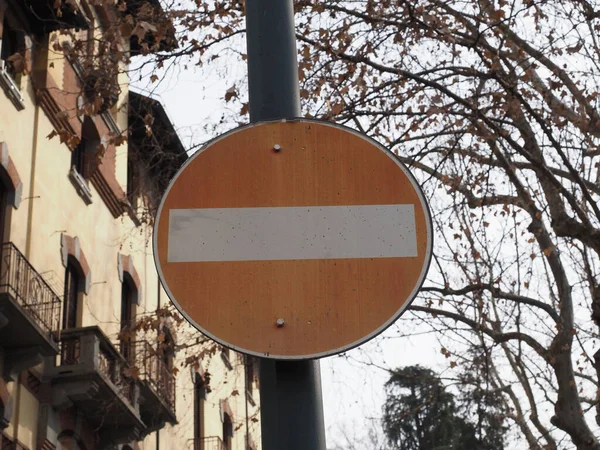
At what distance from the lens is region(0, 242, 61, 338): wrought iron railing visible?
51.5ft

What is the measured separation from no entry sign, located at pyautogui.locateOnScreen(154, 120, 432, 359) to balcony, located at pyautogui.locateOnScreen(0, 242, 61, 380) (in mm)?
12625

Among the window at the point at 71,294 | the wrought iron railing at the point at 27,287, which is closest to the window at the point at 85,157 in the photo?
the window at the point at 71,294

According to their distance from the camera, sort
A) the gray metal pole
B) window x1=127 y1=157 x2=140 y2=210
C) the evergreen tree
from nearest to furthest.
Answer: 1. the gray metal pole
2. window x1=127 y1=157 x2=140 y2=210
3. the evergreen tree

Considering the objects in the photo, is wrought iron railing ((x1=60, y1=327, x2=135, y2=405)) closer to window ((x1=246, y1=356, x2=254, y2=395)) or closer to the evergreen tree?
window ((x1=246, y1=356, x2=254, y2=395))

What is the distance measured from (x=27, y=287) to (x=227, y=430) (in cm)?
1532

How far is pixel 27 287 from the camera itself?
16281mm

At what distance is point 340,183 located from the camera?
3.17 meters

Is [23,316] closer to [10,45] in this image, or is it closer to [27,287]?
[27,287]

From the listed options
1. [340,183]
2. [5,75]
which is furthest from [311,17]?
[340,183]

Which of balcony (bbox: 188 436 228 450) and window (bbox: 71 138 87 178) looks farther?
balcony (bbox: 188 436 228 450)

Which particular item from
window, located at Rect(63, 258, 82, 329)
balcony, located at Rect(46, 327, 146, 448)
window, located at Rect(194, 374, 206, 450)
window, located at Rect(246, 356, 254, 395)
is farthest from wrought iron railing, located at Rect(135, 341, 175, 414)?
window, located at Rect(194, 374, 206, 450)

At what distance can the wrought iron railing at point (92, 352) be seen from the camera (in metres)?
17.8

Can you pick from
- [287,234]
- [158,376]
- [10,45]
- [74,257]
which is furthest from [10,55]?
[287,234]

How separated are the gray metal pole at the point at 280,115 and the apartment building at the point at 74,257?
8.67 meters
